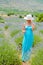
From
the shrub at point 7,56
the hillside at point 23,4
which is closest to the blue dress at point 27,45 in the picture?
the shrub at point 7,56

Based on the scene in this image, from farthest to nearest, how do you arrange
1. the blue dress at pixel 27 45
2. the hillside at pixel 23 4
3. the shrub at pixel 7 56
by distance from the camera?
the hillside at pixel 23 4
the blue dress at pixel 27 45
the shrub at pixel 7 56

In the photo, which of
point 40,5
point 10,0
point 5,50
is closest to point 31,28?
point 5,50

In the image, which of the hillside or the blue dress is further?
the hillside

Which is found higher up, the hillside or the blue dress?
the blue dress

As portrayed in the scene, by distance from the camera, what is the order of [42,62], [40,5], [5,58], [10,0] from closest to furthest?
[42,62]
[5,58]
[40,5]
[10,0]

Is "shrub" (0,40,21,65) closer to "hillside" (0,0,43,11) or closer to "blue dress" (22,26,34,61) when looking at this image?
"blue dress" (22,26,34,61)

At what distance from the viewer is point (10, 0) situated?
6663 inches

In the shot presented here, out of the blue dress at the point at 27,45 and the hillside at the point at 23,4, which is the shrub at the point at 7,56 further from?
the hillside at the point at 23,4

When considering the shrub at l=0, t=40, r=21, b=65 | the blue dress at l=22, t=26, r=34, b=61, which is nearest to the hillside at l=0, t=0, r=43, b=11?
the blue dress at l=22, t=26, r=34, b=61

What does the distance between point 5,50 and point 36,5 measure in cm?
14707

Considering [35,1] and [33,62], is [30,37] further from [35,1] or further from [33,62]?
[35,1]

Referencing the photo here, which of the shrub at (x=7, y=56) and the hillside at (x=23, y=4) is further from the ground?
the shrub at (x=7, y=56)

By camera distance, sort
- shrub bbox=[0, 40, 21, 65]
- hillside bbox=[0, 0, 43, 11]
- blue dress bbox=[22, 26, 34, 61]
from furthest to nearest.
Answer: hillside bbox=[0, 0, 43, 11], blue dress bbox=[22, 26, 34, 61], shrub bbox=[0, 40, 21, 65]

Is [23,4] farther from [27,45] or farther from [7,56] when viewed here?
[7,56]
